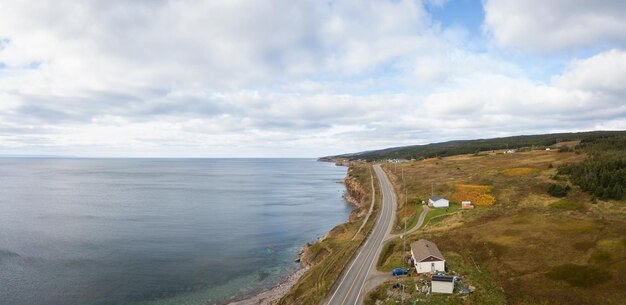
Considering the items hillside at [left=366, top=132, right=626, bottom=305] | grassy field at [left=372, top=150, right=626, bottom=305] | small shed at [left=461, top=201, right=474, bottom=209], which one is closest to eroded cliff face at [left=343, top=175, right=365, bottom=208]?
hillside at [left=366, top=132, right=626, bottom=305]

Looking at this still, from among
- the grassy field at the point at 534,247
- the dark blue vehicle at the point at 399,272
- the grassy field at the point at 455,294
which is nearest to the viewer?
the grassy field at the point at 455,294

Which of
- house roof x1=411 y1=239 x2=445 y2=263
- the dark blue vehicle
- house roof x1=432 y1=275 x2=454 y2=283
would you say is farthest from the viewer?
the dark blue vehicle

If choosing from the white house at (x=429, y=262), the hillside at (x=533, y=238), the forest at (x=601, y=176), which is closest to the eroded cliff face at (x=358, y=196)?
the hillside at (x=533, y=238)

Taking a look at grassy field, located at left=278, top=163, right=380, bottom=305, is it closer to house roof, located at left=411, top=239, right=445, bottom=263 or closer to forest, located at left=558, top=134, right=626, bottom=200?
house roof, located at left=411, top=239, right=445, bottom=263

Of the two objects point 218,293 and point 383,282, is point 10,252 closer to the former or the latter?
point 218,293

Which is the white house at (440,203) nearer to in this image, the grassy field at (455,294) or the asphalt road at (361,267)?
the asphalt road at (361,267)

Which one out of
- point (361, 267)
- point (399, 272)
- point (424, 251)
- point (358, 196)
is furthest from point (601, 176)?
point (358, 196)

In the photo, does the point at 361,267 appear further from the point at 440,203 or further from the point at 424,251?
the point at 440,203
